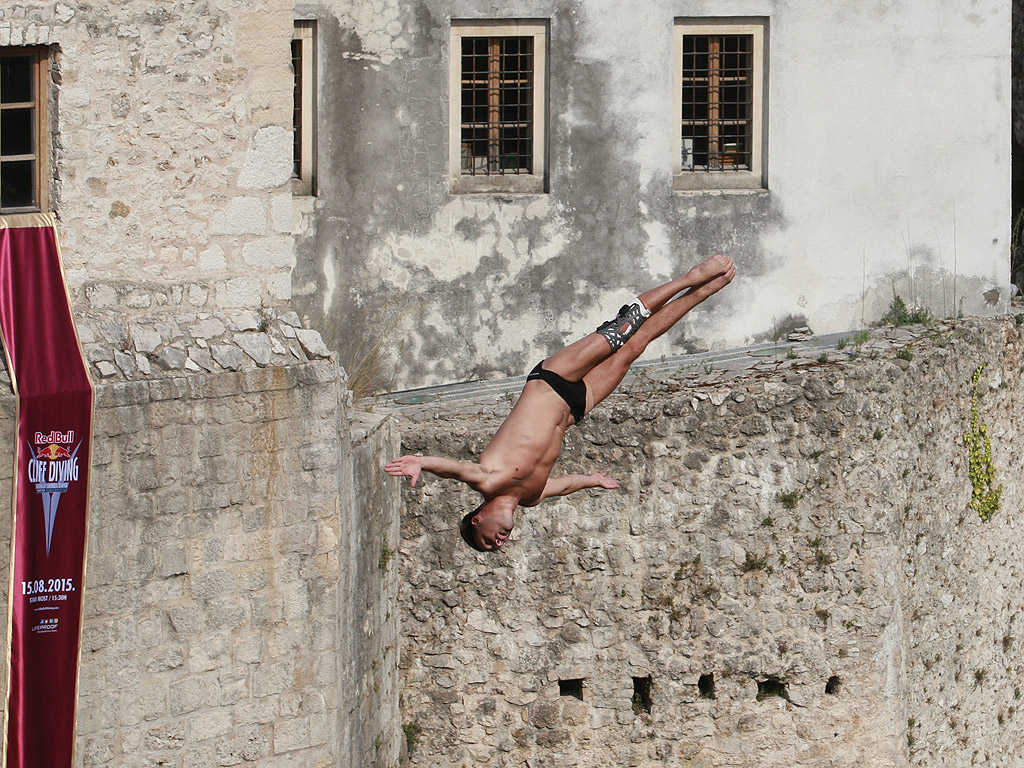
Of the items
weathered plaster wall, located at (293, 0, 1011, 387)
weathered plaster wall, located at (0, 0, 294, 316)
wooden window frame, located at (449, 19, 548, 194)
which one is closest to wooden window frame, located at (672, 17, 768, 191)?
weathered plaster wall, located at (293, 0, 1011, 387)

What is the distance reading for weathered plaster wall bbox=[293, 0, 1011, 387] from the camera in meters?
15.6

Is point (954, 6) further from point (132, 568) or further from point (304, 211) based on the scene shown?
point (132, 568)

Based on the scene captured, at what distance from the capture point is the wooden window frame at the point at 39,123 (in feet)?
32.5

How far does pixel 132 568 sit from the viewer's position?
9852 mm

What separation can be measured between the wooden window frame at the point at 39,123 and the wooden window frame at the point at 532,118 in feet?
20.2

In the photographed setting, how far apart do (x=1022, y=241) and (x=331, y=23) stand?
827 centimetres

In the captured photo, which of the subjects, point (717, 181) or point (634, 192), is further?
point (717, 181)

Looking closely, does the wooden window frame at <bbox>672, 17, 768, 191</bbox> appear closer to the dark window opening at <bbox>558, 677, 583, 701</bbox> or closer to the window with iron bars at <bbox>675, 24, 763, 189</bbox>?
the window with iron bars at <bbox>675, 24, 763, 189</bbox>

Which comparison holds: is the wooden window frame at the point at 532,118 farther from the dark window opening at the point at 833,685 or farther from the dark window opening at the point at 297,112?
the dark window opening at the point at 833,685

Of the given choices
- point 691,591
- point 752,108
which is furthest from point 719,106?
point 691,591

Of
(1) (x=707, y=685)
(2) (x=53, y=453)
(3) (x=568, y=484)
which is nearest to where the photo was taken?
(2) (x=53, y=453)

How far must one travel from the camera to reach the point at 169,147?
10.2m

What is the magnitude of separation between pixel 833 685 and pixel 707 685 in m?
1.03

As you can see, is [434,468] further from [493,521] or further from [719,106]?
[719,106]
